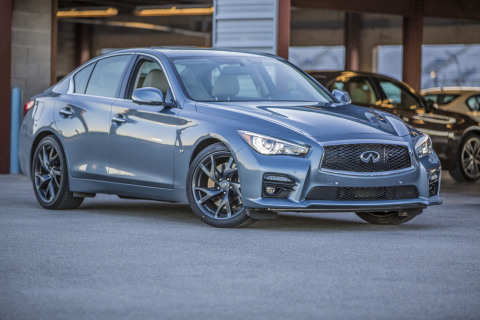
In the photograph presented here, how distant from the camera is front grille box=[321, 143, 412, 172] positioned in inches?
328

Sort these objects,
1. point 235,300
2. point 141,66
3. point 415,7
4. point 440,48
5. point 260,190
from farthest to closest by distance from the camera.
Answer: point 440,48, point 415,7, point 141,66, point 260,190, point 235,300

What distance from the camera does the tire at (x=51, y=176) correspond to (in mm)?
10398

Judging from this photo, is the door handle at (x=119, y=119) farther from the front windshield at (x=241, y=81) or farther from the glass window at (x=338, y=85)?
the glass window at (x=338, y=85)

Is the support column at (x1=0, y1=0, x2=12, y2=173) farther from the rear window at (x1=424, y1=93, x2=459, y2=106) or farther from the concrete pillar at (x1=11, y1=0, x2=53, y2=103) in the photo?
the rear window at (x1=424, y1=93, x2=459, y2=106)

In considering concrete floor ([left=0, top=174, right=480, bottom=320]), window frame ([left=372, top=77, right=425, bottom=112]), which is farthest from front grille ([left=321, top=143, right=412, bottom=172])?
window frame ([left=372, top=77, right=425, bottom=112])

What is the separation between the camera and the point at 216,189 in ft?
28.7

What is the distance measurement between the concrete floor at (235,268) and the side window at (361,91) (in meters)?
5.31

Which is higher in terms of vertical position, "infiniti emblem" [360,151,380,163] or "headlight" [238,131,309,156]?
"headlight" [238,131,309,156]

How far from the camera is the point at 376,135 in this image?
8.60 meters

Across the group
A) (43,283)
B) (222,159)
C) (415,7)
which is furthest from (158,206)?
(415,7)

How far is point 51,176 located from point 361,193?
352 cm

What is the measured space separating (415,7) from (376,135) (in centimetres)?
1626

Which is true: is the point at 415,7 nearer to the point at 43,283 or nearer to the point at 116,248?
the point at 116,248

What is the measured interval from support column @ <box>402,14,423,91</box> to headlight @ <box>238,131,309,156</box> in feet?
54.3
